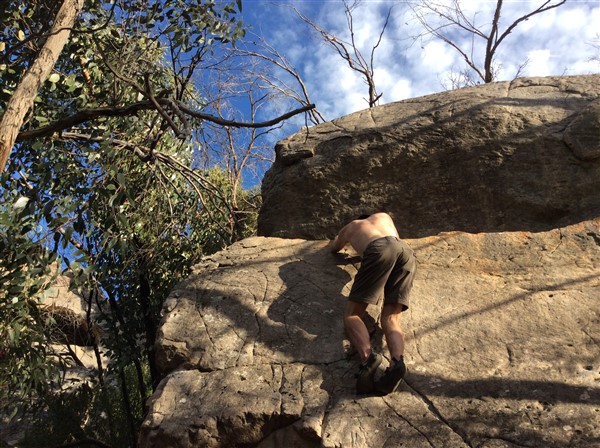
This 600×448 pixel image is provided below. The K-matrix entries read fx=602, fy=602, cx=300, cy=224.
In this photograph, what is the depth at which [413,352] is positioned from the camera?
4145 mm

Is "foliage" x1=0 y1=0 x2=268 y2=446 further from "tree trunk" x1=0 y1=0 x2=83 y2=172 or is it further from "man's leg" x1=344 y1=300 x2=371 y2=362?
"man's leg" x1=344 y1=300 x2=371 y2=362

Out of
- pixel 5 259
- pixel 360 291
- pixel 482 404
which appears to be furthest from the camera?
pixel 5 259

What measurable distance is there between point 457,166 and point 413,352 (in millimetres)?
2317

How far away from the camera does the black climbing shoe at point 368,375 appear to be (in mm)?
3777

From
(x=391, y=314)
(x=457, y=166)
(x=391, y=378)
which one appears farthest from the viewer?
(x=457, y=166)

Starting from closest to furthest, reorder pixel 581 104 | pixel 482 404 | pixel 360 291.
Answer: pixel 482 404 < pixel 360 291 < pixel 581 104

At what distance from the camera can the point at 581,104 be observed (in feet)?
18.7

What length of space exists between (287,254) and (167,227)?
2.15 meters

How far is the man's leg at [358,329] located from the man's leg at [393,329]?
0.14m

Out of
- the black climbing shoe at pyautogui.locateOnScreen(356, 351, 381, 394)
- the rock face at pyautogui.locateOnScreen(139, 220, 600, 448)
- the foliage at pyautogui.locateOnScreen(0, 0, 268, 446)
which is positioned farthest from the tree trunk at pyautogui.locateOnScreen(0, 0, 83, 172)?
the black climbing shoe at pyautogui.locateOnScreen(356, 351, 381, 394)

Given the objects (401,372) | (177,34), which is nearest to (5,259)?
(177,34)

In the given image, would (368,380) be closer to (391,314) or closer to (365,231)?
(391,314)

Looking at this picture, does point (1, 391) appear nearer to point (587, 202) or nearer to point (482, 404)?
point (482, 404)

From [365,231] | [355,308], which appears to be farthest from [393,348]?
[365,231]
